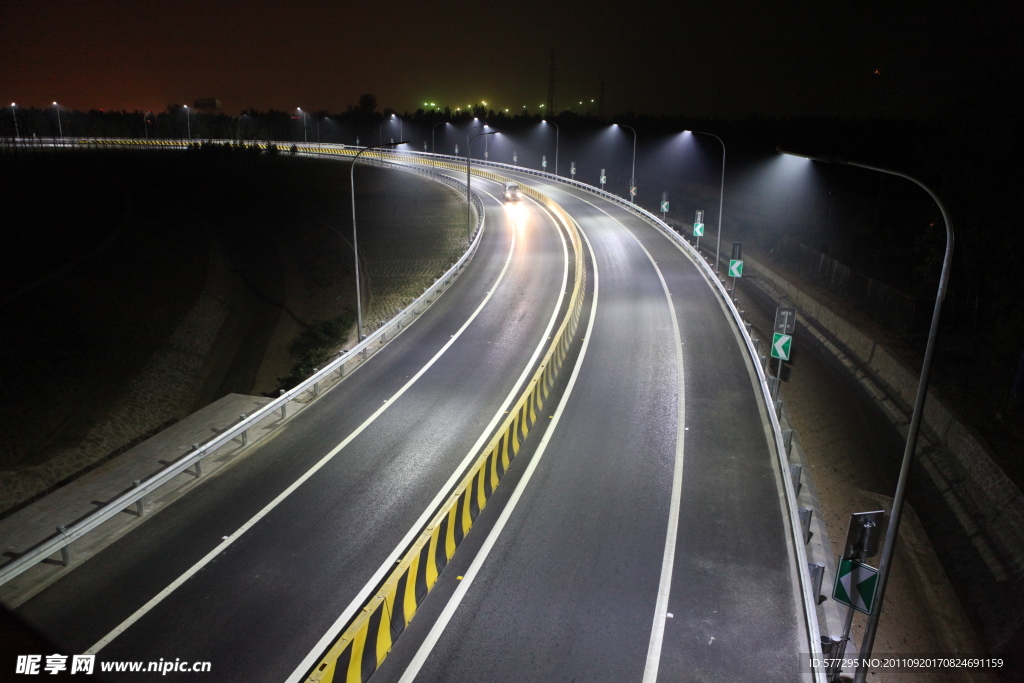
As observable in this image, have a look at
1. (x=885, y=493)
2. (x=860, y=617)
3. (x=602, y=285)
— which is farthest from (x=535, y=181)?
(x=860, y=617)

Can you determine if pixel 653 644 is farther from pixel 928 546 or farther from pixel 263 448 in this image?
pixel 928 546

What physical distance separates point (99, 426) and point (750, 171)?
7385 cm

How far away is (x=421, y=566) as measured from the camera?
1071 cm

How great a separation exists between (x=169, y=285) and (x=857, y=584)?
41.4 meters

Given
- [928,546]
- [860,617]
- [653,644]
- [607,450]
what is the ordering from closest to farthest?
[653,644], [860,617], [607,450], [928,546]

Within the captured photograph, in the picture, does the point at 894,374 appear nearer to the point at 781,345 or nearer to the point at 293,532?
the point at 781,345

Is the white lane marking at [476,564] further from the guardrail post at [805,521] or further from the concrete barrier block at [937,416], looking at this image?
the concrete barrier block at [937,416]

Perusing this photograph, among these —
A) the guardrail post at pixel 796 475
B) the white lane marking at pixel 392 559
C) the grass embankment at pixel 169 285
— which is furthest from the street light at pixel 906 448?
the grass embankment at pixel 169 285

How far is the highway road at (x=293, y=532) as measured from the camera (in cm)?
962

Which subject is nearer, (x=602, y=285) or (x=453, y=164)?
(x=602, y=285)

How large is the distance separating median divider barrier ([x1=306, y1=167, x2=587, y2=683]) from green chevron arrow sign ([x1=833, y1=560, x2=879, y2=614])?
643 cm

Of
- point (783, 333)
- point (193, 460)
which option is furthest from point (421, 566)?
point (783, 333)

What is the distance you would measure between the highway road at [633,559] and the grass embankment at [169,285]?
533 inches

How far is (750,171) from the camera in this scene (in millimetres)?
77938
